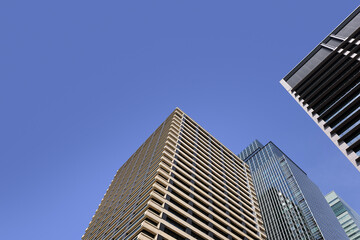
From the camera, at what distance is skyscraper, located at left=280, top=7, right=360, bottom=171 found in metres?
43.9

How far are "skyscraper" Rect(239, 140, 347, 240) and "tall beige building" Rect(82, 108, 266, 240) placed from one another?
40060 millimetres

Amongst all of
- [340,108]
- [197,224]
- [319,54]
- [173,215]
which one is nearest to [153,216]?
[173,215]

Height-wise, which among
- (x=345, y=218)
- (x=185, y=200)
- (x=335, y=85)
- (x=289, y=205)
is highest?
(x=345, y=218)

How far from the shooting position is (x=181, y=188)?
49844mm

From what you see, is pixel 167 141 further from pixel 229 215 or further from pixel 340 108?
pixel 340 108

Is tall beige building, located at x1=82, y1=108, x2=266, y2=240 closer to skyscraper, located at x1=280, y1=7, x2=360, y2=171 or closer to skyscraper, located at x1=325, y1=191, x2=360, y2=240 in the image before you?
skyscraper, located at x1=280, y1=7, x2=360, y2=171

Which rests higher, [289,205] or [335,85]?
[289,205]

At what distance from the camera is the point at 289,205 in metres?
108

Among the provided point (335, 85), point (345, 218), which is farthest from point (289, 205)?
point (335, 85)

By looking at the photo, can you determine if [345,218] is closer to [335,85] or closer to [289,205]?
[289,205]

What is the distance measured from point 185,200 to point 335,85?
36.2 m

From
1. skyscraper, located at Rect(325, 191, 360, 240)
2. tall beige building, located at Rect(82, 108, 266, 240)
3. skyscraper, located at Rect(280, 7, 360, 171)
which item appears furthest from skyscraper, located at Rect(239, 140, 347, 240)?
skyscraper, located at Rect(280, 7, 360, 171)

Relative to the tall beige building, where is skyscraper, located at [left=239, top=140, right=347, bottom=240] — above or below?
above

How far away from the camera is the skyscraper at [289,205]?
97.6 m
